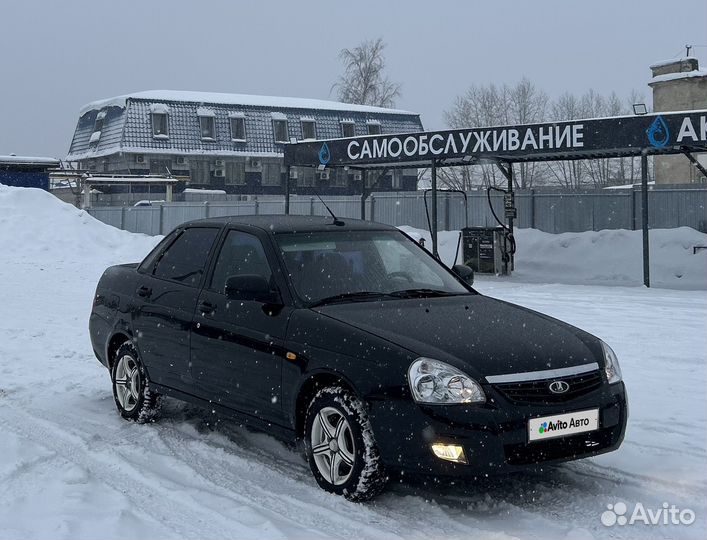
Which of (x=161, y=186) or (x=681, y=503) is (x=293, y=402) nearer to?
(x=681, y=503)

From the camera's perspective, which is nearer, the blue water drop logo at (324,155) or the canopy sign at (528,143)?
the canopy sign at (528,143)

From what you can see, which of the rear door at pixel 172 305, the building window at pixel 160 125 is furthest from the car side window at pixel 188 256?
the building window at pixel 160 125

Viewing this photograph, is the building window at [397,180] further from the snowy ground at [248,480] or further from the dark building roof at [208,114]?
the snowy ground at [248,480]

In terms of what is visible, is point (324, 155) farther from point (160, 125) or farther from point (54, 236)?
point (160, 125)

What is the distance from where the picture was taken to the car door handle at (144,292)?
22.0ft

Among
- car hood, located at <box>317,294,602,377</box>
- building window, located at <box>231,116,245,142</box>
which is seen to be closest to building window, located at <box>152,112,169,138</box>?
building window, located at <box>231,116,245,142</box>

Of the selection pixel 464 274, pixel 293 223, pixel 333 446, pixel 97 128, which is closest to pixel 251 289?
pixel 293 223

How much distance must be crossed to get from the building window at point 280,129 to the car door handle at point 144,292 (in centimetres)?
4807

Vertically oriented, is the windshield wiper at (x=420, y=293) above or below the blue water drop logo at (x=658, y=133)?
below

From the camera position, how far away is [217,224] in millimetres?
6422

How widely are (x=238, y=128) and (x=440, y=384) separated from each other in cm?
5041

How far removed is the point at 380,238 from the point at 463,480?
75.4 inches

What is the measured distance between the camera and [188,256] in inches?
257

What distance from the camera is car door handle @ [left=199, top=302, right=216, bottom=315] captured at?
594cm
